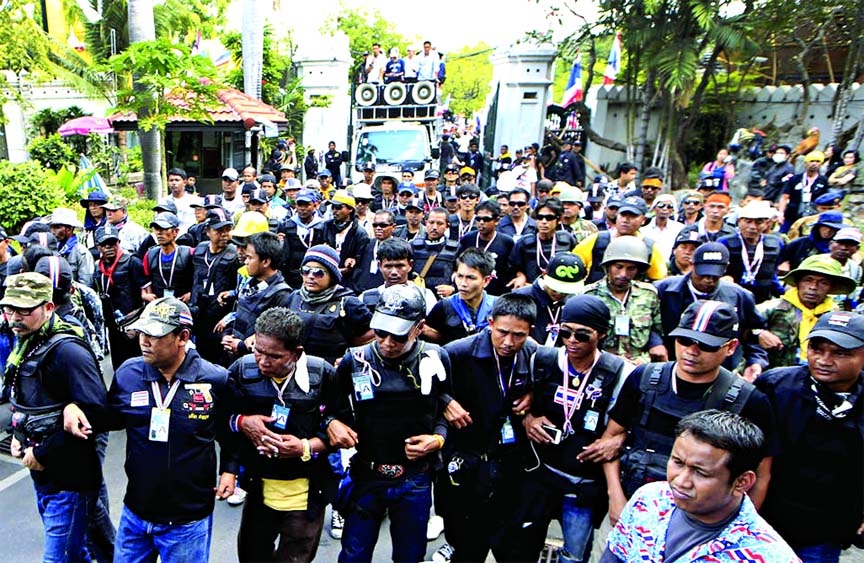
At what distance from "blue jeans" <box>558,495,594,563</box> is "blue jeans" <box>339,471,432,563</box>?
76cm

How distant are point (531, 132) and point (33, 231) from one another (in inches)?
661

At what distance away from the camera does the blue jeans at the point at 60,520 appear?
312 centimetres

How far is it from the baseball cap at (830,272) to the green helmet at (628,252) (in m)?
1.02

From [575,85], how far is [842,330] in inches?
638

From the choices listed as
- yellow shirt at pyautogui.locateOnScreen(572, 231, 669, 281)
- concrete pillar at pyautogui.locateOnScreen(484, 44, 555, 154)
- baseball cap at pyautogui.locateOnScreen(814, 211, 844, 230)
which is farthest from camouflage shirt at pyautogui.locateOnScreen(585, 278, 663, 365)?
concrete pillar at pyautogui.locateOnScreen(484, 44, 555, 154)

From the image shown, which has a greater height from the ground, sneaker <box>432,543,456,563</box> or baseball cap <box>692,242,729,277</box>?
baseball cap <box>692,242,729,277</box>

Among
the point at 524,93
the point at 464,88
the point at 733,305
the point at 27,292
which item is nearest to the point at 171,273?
the point at 27,292

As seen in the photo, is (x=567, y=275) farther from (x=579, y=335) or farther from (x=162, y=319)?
(x=162, y=319)

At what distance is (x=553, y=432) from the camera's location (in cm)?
327

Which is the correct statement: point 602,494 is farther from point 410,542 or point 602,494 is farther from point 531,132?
point 531,132

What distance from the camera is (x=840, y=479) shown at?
9.34 feet

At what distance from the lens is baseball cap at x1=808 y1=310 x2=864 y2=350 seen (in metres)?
2.76

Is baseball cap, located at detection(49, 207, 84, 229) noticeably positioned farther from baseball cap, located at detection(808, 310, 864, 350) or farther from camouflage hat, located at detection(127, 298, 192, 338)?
baseball cap, located at detection(808, 310, 864, 350)

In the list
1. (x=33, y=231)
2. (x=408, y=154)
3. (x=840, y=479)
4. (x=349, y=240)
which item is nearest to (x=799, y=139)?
(x=408, y=154)
